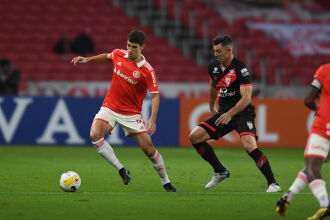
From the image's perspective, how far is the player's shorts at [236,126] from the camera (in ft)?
30.9

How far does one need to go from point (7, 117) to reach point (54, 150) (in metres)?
1.65

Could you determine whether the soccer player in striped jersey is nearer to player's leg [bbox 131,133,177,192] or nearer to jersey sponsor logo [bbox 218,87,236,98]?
jersey sponsor logo [bbox 218,87,236,98]

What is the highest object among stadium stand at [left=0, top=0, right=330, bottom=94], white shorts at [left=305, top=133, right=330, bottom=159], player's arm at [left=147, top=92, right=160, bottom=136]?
white shorts at [left=305, top=133, right=330, bottom=159]

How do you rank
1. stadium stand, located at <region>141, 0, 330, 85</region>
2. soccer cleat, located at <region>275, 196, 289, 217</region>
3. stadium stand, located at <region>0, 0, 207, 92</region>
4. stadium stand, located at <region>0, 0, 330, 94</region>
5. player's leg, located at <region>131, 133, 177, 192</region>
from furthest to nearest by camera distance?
stadium stand, located at <region>141, 0, 330, 85</region>
stadium stand, located at <region>0, 0, 330, 94</region>
stadium stand, located at <region>0, 0, 207, 92</region>
player's leg, located at <region>131, 133, 177, 192</region>
soccer cleat, located at <region>275, 196, 289, 217</region>

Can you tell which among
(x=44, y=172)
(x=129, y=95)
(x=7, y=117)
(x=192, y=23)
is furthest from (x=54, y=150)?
(x=192, y=23)

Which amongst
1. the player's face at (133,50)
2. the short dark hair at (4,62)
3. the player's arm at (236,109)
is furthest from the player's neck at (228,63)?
the short dark hair at (4,62)

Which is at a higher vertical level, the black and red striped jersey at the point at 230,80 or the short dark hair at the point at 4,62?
the black and red striped jersey at the point at 230,80

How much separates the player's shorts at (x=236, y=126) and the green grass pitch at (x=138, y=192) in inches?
30.5

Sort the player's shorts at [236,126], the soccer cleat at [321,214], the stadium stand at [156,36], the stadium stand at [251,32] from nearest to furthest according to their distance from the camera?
the soccer cleat at [321,214] → the player's shorts at [236,126] → the stadium stand at [156,36] → the stadium stand at [251,32]

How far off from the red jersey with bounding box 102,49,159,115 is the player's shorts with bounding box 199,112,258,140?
3.32 feet

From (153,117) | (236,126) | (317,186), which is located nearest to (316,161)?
(317,186)

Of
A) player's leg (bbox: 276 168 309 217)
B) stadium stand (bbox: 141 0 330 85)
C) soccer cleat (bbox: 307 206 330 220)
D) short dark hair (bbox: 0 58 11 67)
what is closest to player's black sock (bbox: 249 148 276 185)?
player's leg (bbox: 276 168 309 217)

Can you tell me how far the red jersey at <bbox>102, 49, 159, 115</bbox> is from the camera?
921 centimetres

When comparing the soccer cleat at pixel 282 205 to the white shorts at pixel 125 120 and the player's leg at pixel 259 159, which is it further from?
the white shorts at pixel 125 120
